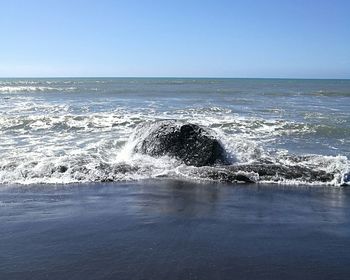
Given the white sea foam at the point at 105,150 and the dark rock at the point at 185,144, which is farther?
the dark rock at the point at 185,144

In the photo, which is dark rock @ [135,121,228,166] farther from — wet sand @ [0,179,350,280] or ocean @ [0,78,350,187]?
wet sand @ [0,179,350,280]

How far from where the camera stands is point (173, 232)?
646cm

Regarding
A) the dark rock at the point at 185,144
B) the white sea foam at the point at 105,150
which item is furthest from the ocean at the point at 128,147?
the dark rock at the point at 185,144

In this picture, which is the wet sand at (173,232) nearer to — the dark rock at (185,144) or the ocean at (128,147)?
the ocean at (128,147)

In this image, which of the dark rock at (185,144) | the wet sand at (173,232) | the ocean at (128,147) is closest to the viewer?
the wet sand at (173,232)

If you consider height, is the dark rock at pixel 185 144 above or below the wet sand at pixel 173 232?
above

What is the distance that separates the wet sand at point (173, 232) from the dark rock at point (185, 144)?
179 centimetres

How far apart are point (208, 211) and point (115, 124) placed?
1404cm

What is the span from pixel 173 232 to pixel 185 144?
5.20 meters

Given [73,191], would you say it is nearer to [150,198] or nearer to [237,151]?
[150,198]

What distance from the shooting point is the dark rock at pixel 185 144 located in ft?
36.5

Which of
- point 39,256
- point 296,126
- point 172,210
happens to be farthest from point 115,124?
point 39,256

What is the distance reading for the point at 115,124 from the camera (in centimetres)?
2103

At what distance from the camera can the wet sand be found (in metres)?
5.26
